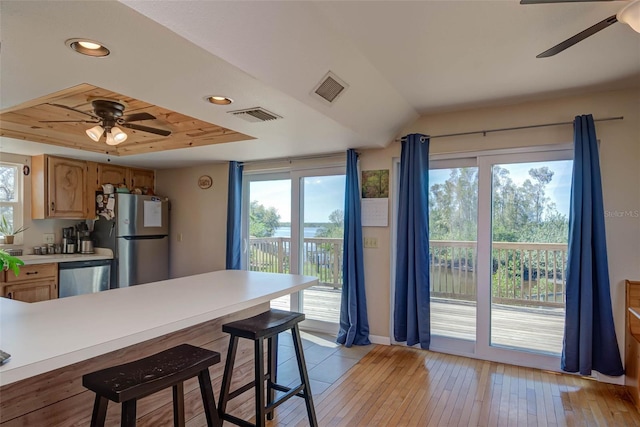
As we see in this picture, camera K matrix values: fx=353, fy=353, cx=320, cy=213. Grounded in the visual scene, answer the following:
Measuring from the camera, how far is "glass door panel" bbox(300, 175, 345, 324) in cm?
421

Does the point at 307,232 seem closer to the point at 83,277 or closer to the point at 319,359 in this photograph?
the point at 319,359

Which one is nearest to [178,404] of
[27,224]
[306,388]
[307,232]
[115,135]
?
[306,388]

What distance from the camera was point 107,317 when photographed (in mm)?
1436

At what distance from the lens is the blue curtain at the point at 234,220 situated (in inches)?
177

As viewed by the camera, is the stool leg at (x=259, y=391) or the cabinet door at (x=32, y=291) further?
the cabinet door at (x=32, y=291)

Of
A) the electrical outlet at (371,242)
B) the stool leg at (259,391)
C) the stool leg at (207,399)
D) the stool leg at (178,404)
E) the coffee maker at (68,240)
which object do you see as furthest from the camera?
the coffee maker at (68,240)

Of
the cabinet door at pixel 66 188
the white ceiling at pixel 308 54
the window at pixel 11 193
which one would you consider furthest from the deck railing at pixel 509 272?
the window at pixel 11 193

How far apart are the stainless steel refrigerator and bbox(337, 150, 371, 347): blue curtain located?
276 cm

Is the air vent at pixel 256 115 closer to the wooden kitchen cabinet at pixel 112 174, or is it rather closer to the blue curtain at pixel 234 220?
the blue curtain at pixel 234 220

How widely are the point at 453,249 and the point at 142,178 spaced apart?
4306mm

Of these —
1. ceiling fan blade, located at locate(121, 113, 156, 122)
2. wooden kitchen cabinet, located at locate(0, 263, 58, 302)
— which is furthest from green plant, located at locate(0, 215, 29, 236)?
ceiling fan blade, located at locate(121, 113, 156, 122)

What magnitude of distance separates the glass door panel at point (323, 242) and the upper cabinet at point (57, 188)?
2727 millimetres

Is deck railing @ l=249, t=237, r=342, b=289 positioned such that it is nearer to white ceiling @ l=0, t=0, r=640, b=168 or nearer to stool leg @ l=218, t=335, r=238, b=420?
white ceiling @ l=0, t=0, r=640, b=168

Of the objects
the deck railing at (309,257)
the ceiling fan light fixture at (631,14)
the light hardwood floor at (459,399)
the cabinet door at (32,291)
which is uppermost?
the ceiling fan light fixture at (631,14)
